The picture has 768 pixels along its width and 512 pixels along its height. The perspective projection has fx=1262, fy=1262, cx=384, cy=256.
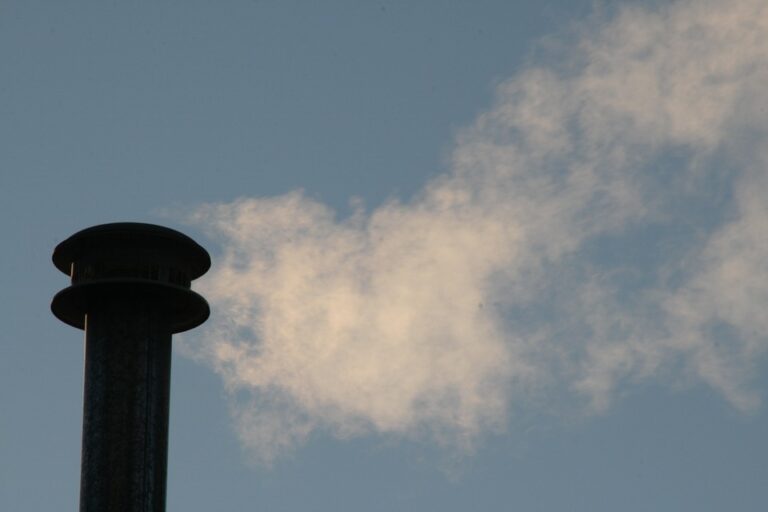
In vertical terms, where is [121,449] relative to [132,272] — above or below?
below

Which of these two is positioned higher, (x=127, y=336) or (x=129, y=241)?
(x=129, y=241)

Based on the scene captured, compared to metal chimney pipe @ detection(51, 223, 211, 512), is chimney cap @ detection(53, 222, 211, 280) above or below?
above

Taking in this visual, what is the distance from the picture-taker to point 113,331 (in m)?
10.9

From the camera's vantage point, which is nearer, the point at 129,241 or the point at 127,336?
the point at 127,336

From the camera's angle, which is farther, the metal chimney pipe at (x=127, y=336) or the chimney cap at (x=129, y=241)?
the chimney cap at (x=129, y=241)

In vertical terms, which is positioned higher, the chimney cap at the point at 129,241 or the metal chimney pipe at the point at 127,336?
the chimney cap at the point at 129,241

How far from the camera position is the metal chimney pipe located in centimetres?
1039

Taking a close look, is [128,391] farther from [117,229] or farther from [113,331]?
[117,229]

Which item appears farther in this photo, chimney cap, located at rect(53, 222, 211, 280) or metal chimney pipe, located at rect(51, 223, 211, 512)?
chimney cap, located at rect(53, 222, 211, 280)

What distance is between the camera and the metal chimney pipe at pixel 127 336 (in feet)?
34.1

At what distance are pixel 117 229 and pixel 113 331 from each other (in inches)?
36.3

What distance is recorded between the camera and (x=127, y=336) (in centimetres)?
1087

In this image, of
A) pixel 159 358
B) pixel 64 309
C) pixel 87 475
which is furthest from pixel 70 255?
pixel 87 475

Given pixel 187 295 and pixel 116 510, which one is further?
pixel 187 295
